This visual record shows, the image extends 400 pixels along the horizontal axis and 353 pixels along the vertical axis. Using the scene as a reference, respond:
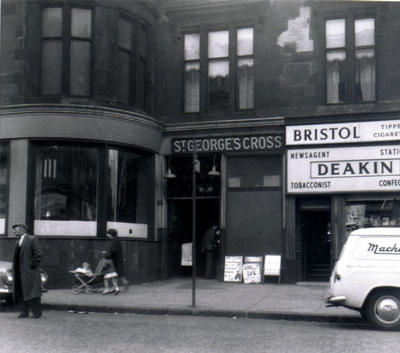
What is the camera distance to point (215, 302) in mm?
14234

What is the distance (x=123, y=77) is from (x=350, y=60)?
673cm

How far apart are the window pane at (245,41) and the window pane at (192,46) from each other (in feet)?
4.42

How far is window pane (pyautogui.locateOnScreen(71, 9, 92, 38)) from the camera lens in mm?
17672

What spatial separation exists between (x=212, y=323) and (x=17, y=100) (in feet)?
30.2

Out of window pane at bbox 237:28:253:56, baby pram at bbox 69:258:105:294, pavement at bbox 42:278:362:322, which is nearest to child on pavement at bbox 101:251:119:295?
baby pram at bbox 69:258:105:294

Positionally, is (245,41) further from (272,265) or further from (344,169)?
(272,265)

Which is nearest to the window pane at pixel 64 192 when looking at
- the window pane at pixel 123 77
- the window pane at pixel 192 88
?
the window pane at pixel 123 77

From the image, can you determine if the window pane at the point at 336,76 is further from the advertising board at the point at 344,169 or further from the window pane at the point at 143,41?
the window pane at the point at 143,41

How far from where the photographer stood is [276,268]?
18641 millimetres

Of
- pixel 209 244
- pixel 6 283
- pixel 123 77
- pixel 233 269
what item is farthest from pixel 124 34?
pixel 6 283

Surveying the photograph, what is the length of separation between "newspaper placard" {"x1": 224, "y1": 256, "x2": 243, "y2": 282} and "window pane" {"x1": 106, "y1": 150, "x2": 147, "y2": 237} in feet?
8.87

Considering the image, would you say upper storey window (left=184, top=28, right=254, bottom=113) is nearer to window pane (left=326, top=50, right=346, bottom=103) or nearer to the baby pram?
window pane (left=326, top=50, right=346, bottom=103)

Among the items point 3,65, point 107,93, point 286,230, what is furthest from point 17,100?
point 286,230

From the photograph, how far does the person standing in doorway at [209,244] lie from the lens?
19594 millimetres
